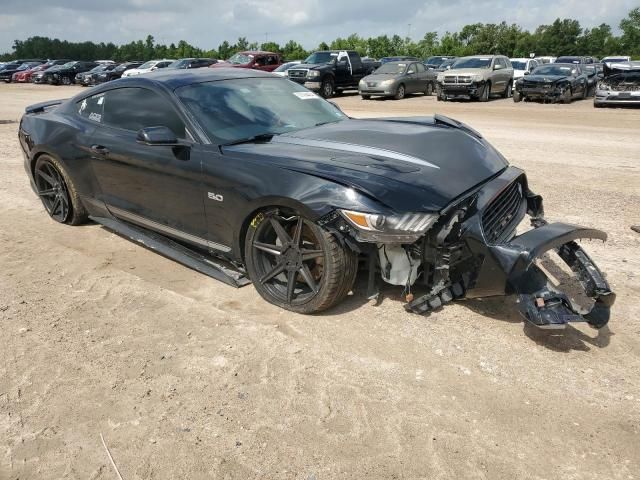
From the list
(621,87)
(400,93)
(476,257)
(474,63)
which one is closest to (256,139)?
(476,257)

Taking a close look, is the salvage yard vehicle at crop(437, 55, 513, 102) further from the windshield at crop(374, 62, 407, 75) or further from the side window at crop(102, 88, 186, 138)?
the side window at crop(102, 88, 186, 138)

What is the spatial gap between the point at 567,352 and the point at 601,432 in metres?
0.72

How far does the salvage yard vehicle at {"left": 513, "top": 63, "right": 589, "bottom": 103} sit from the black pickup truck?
7603 mm

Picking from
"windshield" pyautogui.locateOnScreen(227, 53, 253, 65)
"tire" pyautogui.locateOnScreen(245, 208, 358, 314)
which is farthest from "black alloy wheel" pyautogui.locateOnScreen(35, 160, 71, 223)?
"windshield" pyautogui.locateOnScreen(227, 53, 253, 65)

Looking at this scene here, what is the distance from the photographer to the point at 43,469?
2.45m

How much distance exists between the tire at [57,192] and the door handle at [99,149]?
656 mm

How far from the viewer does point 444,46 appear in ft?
201

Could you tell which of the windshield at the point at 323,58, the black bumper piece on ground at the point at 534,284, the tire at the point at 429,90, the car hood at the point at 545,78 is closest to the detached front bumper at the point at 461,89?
the car hood at the point at 545,78

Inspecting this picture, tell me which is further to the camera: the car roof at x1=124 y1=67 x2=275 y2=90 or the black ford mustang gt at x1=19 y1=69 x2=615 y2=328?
the car roof at x1=124 y1=67 x2=275 y2=90

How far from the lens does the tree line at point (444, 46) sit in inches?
2389

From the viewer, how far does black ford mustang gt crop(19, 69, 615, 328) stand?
10.6ft

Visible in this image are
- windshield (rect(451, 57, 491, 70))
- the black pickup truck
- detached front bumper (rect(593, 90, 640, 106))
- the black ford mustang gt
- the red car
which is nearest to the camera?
the black ford mustang gt

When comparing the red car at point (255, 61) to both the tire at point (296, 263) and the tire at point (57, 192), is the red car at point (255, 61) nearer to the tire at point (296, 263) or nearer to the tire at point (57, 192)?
the tire at point (57, 192)

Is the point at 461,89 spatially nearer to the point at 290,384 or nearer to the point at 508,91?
the point at 508,91
